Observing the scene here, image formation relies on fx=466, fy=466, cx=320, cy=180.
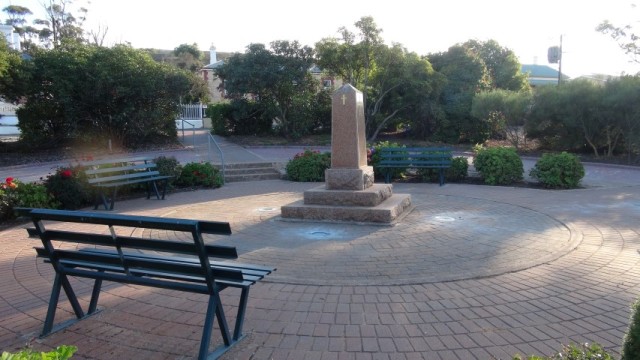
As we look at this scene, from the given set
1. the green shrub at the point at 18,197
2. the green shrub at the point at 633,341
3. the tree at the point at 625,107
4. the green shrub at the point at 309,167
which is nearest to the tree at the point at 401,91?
the tree at the point at 625,107

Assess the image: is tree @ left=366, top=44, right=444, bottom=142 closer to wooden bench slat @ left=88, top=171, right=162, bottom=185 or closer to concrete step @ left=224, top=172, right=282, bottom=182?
concrete step @ left=224, top=172, right=282, bottom=182

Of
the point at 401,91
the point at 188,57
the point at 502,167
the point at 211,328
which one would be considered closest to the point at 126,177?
the point at 211,328

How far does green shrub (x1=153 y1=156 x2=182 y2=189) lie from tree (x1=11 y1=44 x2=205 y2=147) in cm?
996

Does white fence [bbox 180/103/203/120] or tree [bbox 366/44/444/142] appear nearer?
tree [bbox 366/44/444/142]

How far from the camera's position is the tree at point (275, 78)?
23.9 m

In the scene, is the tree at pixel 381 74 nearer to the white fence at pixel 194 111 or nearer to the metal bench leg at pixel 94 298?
the white fence at pixel 194 111

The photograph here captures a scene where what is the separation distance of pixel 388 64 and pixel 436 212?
16.2 metres

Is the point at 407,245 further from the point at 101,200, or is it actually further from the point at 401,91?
the point at 401,91

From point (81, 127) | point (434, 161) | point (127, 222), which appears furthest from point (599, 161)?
point (81, 127)

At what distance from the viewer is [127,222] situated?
123 inches

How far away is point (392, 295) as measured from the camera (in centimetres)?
422

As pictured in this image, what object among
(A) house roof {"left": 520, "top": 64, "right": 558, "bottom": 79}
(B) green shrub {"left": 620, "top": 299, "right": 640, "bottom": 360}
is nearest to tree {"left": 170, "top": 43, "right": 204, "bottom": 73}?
(A) house roof {"left": 520, "top": 64, "right": 558, "bottom": 79}

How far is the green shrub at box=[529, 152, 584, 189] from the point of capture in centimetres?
1039

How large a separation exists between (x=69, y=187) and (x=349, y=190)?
17.1 ft
